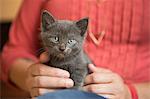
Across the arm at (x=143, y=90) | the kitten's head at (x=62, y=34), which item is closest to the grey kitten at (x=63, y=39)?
the kitten's head at (x=62, y=34)

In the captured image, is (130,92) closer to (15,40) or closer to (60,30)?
(60,30)

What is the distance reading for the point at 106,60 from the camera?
0.72 m

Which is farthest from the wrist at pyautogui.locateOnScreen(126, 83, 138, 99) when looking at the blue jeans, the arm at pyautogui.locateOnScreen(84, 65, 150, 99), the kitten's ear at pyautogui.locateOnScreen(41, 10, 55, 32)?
the kitten's ear at pyautogui.locateOnScreen(41, 10, 55, 32)

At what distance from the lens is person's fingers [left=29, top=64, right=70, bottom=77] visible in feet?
2.07

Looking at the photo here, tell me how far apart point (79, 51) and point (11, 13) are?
88 cm

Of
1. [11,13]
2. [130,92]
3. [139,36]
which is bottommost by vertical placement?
[130,92]

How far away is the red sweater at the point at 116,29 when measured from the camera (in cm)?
65

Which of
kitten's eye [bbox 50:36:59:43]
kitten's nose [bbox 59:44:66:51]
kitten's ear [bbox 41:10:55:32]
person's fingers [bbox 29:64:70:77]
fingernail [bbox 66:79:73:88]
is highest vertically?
kitten's ear [bbox 41:10:55:32]

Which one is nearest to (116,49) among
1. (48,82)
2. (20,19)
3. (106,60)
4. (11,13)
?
(106,60)

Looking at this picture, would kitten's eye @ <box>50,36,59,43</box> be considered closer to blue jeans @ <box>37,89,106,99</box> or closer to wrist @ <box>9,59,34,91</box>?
blue jeans @ <box>37,89,106,99</box>

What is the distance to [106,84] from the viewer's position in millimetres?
663

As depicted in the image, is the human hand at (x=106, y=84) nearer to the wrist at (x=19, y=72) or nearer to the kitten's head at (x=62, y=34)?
the kitten's head at (x=62, y=34)

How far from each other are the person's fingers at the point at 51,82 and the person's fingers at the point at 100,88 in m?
0.03

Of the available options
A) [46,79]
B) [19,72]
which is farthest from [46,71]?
[19,72]
